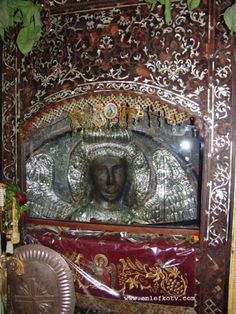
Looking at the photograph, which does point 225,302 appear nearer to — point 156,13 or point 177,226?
point 177,226

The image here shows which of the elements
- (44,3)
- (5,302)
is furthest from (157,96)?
(5,302)

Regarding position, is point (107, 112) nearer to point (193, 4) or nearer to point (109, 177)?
point (109, 177)

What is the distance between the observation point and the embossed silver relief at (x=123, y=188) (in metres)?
2.18

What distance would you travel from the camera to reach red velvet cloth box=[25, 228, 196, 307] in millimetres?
1841

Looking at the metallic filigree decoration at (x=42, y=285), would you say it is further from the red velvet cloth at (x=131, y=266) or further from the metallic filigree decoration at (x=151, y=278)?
the metallic filigree decoration at (x=151, y=278)

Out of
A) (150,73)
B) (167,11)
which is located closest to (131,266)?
(150,73)

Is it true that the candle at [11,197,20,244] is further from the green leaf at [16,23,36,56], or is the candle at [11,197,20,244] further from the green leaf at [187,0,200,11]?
the green leaf at [187,0,200,11]

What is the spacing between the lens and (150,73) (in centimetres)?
186

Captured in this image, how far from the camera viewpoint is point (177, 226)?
6.54 feet

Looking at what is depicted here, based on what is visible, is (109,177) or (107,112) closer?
(107,112)

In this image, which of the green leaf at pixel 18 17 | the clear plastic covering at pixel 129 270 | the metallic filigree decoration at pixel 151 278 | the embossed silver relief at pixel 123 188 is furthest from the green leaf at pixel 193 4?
the metallic filigree decoration at pixel 151 278

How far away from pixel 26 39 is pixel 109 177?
3.19 ft

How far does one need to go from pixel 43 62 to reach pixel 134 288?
140 cm

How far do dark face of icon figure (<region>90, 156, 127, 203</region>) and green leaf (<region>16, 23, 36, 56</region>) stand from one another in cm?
80
